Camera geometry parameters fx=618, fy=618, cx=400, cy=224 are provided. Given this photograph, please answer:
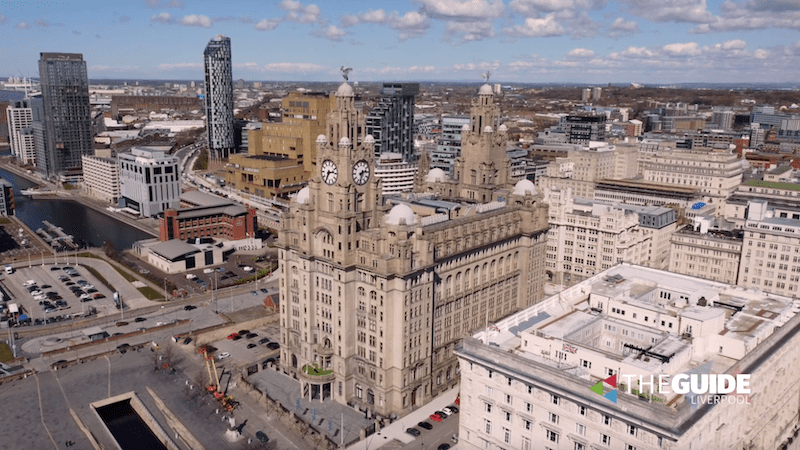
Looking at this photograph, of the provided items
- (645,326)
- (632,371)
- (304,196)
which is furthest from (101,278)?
(632,371)

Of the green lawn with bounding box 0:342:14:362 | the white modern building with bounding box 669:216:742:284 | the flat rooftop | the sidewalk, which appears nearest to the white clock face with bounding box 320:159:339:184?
the flat rooftop

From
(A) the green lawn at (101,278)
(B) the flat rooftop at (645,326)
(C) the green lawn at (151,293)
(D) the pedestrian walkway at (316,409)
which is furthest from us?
(A) the green lawn at (101,278)

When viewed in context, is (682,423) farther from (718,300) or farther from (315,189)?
(315,189)

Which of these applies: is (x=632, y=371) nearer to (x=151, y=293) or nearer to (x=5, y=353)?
(x=5, y=353)

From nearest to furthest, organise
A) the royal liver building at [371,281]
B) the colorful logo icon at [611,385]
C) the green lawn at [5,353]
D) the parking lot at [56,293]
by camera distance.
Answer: the colorful logo icon at [611,385] → the royal liver building at [371,281] → the green lawn at [5,353] → the parking lot at [56,293]

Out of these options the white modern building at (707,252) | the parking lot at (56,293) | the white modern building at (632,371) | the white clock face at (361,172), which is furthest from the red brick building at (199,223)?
the white modern building at (632,371)

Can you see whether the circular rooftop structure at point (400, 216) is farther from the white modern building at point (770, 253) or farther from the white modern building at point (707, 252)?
the white modern building at point (770, 253)

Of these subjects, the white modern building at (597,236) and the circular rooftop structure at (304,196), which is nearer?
the circular rooftop structure at (304,196)
